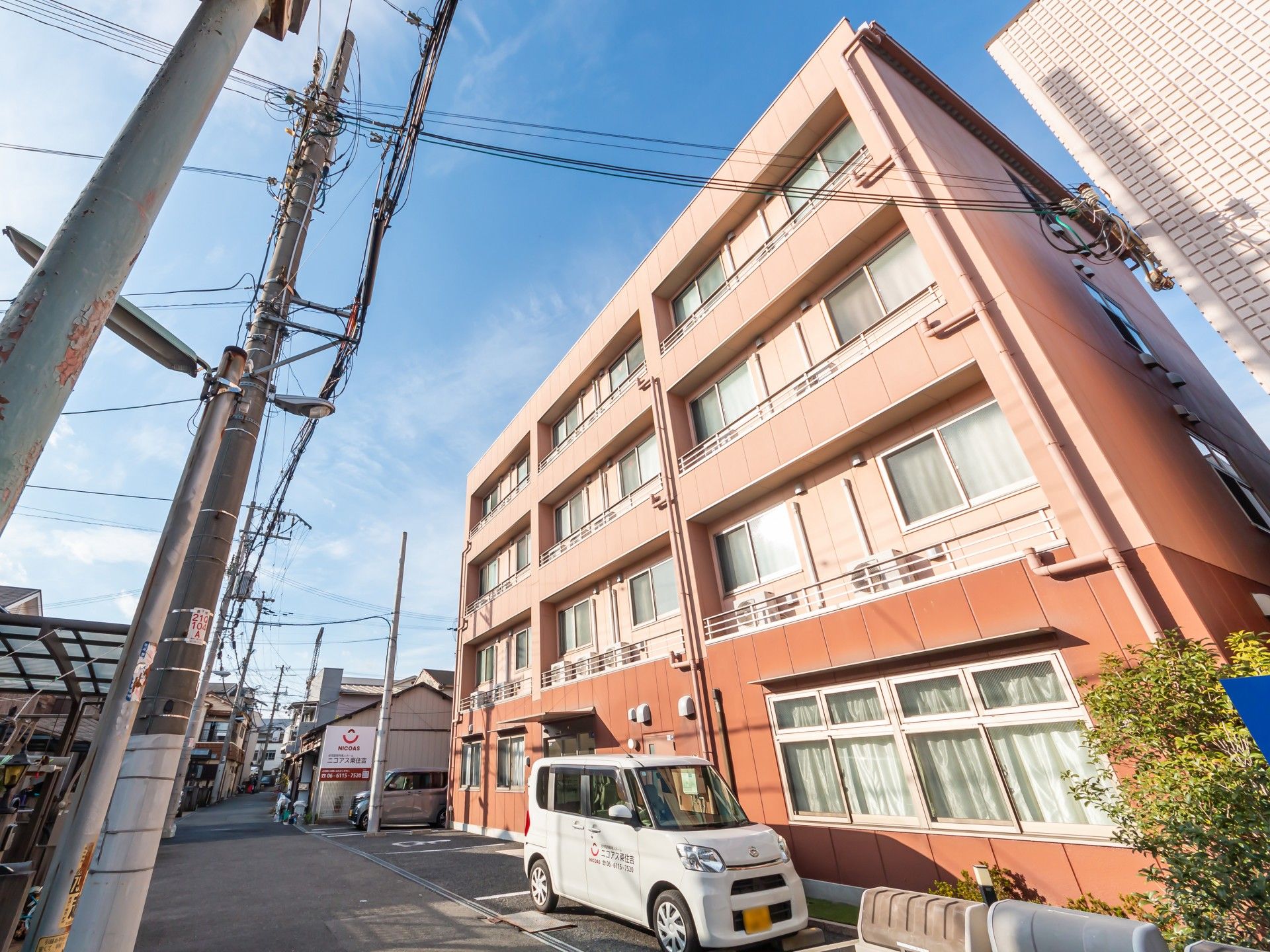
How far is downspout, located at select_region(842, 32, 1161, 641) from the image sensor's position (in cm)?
584

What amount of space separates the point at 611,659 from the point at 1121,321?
13.6 meters

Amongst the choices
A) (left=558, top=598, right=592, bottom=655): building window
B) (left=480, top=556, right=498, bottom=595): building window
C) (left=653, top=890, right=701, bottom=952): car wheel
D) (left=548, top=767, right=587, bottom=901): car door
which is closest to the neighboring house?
(left=653, top=890, right=701, bottom=952): car wheel

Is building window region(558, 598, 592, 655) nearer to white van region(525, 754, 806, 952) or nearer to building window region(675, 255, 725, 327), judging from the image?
white van region(525, 754, 806, 952)

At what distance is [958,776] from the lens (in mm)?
7078

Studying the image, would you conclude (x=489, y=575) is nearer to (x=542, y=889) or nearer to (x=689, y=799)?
(x=542, y=889)

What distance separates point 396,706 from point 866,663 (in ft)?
87.5

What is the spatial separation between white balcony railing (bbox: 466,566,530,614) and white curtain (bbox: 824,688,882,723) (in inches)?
471

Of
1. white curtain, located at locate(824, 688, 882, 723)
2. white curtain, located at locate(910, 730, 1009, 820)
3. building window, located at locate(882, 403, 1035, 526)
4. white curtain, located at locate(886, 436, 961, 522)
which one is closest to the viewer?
white curtain, located at locate(910, 730, 1009, 820)

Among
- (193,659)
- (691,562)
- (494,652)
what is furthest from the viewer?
(494,652)

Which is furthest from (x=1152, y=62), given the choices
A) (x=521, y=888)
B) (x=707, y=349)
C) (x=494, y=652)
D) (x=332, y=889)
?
(x=494, y=652)

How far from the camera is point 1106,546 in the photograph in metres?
6.06

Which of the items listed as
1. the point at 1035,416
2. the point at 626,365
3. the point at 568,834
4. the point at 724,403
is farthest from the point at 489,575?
the point at 1035,416

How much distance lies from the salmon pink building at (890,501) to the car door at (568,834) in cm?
306

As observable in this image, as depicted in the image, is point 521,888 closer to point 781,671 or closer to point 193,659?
point 781,671
